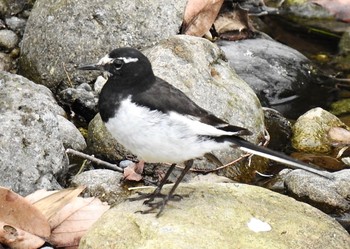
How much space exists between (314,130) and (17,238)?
386cm

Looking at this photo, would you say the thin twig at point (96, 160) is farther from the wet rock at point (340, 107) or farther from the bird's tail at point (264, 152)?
the wet rock at point (340, 107)

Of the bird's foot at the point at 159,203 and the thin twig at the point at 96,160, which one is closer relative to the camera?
the bird's foot at the point at 159,203

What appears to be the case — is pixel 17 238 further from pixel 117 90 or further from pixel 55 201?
pixel 117 90

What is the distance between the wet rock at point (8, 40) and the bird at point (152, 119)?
413cm

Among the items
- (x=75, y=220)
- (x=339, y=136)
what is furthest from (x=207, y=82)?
(x=75, y=220)

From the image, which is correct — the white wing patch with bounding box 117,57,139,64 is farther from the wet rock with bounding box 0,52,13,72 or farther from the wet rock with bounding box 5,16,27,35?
the wet rock with bounding box 5,16,27,35

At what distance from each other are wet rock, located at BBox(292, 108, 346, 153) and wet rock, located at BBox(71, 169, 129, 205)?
2355 millimetres

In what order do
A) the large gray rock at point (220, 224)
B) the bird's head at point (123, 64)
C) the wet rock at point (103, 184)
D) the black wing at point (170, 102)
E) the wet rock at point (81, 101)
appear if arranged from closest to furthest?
the large gray rock at point (220, 224), the black wing at point (170, 102), the bird's head at point (123, 64), the wet rock at point (103, 184), the wet rock at point (81, 101)

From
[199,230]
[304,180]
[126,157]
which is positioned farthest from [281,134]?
[199,230]

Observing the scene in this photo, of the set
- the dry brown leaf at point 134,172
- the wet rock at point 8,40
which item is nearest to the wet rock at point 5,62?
the wet rock at point 8,40

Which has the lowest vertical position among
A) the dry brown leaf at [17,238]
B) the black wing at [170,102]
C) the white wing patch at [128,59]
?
the dry brown leaf at [17,238]

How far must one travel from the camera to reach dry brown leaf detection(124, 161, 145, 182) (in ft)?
22.4

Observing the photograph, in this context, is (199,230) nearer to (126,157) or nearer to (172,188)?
(172,188)

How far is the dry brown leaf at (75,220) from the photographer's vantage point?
5797 mm
